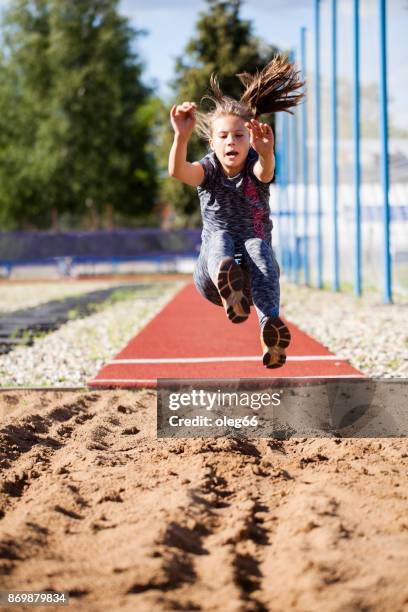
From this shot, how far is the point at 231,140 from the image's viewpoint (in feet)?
14.8

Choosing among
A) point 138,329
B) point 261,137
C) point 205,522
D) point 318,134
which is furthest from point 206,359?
point 318,134

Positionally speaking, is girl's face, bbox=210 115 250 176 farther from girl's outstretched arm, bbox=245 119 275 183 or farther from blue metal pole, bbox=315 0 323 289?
blue metal pole, bbox=315 0 323 289

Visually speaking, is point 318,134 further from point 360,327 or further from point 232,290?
point 232,290

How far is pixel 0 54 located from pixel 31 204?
30.2 feet

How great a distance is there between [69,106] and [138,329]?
38.2 meters

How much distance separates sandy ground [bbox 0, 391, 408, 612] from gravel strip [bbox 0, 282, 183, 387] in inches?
98.1

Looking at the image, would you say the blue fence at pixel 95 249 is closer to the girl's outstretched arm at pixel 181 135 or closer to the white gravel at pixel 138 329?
the white gravel at pixel 138 329

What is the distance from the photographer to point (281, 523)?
3062 millimetres

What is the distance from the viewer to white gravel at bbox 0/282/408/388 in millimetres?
7383

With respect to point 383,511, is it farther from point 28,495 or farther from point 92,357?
point 92,357

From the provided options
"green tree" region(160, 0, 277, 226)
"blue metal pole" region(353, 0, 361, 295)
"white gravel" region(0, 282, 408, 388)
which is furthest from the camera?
"green tree" region(160, 0, 277, 226)

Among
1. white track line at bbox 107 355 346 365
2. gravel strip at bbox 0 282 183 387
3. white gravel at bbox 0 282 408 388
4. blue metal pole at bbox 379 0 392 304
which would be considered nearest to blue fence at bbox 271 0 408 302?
blue metal pole at bbox 379 0 392 304

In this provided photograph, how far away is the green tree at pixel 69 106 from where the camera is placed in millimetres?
47219

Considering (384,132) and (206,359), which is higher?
(384,132)
